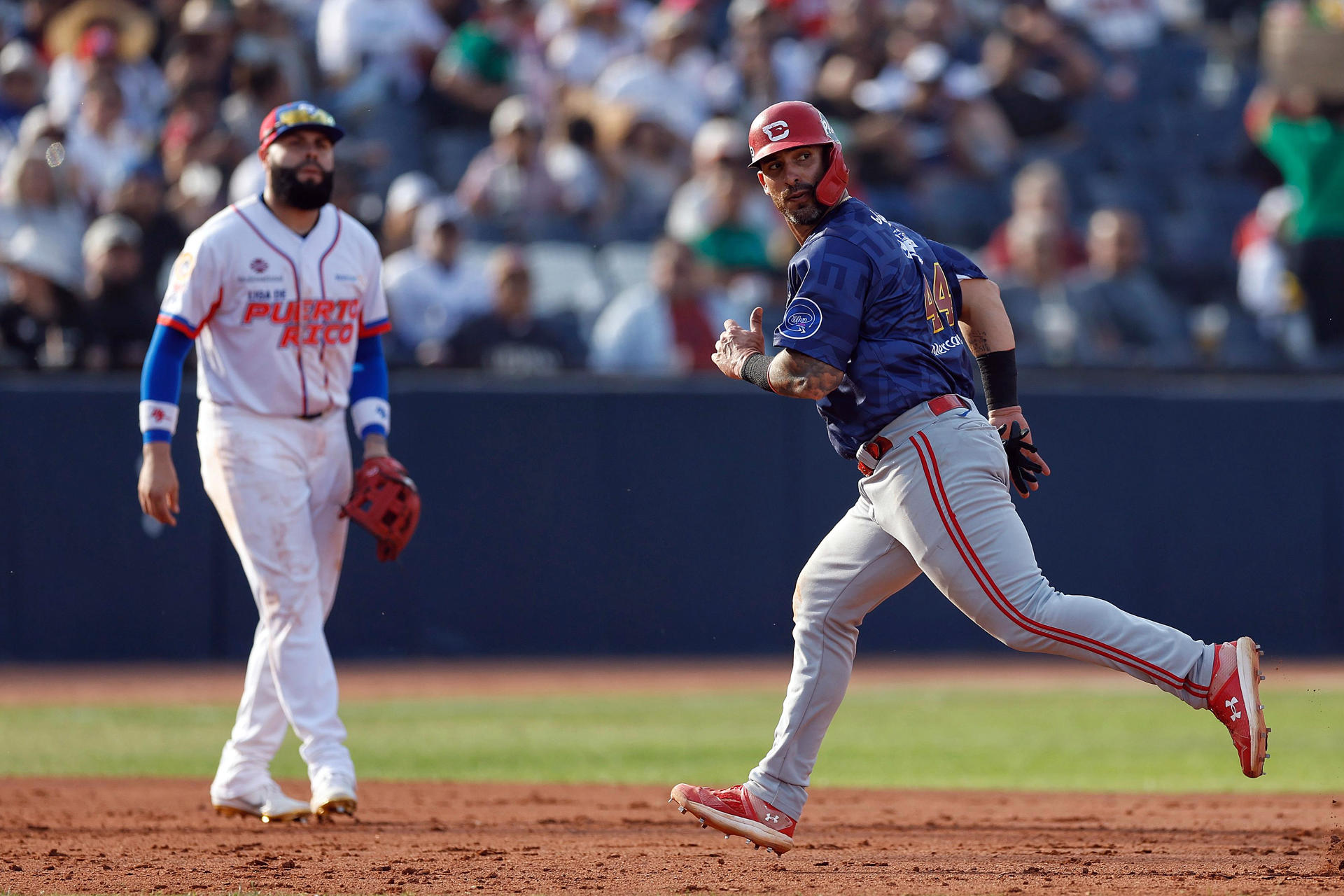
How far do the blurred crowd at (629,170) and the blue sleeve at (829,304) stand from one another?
6153mm

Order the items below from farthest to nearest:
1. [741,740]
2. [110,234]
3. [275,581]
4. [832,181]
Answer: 1. [110,234]
2. [741,740]
3. [275,581]
4. [832,181]

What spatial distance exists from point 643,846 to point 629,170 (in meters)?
7.62

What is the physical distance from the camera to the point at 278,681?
5305 millimetres

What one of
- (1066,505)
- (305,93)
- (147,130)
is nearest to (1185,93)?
(1066,505)

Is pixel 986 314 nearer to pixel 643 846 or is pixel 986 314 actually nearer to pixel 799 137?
pixel 799 137

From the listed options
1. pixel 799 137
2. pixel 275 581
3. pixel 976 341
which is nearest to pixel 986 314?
pixel 976 341

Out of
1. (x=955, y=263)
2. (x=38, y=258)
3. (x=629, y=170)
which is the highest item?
(x=629, y=170)

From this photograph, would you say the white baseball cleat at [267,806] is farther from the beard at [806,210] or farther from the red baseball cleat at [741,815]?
the beard at [806,210]

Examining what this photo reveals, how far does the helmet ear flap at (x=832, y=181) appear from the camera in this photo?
4383 millimetres

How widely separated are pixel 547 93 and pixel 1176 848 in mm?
8762

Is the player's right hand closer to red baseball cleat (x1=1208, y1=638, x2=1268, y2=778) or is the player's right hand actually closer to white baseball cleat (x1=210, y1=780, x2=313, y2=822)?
white baseball cleat (x1=210, y1=780, x2=313, y2=822)

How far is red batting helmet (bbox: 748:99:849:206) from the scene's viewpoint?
432 cm

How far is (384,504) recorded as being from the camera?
5.55 m

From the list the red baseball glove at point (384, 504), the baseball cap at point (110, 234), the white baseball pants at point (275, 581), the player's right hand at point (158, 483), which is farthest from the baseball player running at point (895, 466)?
the baseball cap at point (110, 234)
